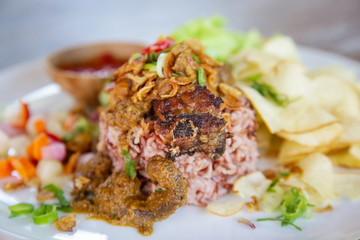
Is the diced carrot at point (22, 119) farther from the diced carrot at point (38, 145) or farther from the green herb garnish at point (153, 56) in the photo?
the green herb garnish at point (153, 56)

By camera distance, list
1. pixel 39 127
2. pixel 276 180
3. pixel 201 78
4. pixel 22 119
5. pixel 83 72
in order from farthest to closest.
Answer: pixel 83 72, pixel 22 119, pixel 39 127, pixel 276 180, pixel 201 78

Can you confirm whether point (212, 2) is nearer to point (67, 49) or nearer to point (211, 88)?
point (67, 49)

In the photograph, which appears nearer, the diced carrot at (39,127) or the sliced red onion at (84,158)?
the sliced red onion at (84,158)

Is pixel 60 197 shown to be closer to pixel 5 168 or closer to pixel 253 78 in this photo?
pixel 5 168

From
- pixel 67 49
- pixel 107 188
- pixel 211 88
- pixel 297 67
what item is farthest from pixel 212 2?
pixel 107 188

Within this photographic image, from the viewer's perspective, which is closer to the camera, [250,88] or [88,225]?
[88,225]

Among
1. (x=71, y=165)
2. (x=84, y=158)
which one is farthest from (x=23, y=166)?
(x=84, y=158)

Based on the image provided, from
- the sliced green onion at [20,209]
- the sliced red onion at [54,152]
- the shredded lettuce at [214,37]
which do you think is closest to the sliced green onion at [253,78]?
the shredded lettuce at [214,37]
